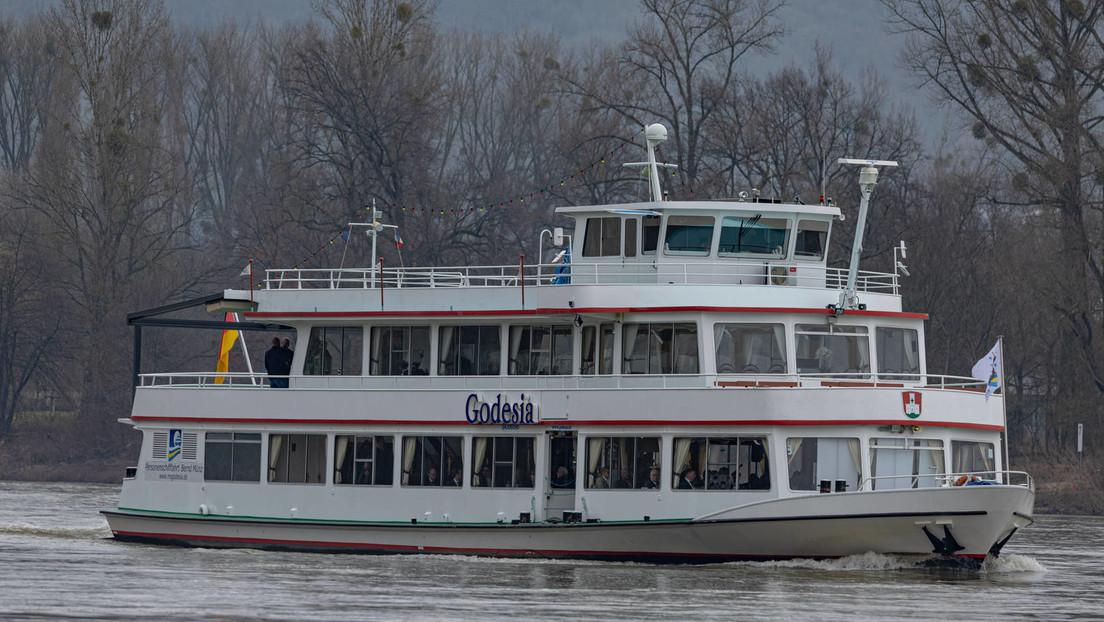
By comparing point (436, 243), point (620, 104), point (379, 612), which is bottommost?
point (379, 612)

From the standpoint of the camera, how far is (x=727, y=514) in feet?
91.0

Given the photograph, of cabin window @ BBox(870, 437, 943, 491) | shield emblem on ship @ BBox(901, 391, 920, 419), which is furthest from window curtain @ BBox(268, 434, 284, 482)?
→ shield emblem on ship @ BBox(901, 391, 920, 419)

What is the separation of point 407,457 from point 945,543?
8.92 meters

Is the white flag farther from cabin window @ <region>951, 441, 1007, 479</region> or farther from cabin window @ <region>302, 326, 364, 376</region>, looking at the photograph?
cabin window @ <region>302, 326, 364, 376</region>

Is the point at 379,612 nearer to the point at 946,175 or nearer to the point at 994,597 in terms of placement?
the point at 994,597

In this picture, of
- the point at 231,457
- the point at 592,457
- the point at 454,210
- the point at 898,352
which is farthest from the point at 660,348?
the point at 454,210

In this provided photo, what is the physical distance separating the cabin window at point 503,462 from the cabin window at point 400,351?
1970 millimetres

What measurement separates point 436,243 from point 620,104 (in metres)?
7.75

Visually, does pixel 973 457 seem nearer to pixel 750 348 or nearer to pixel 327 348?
pixel 750 348

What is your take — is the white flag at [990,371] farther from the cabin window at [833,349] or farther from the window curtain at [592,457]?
the window curtain at [592,457]

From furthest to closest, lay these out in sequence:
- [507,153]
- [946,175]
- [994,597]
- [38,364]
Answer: [507,153] → [946,175] → [38,364] → [994,597]

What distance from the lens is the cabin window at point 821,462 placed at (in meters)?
27.8

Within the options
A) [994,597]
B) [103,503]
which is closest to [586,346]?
[994,597]

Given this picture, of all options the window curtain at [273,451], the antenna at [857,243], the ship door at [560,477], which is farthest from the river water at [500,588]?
the antenna at [857,243]
